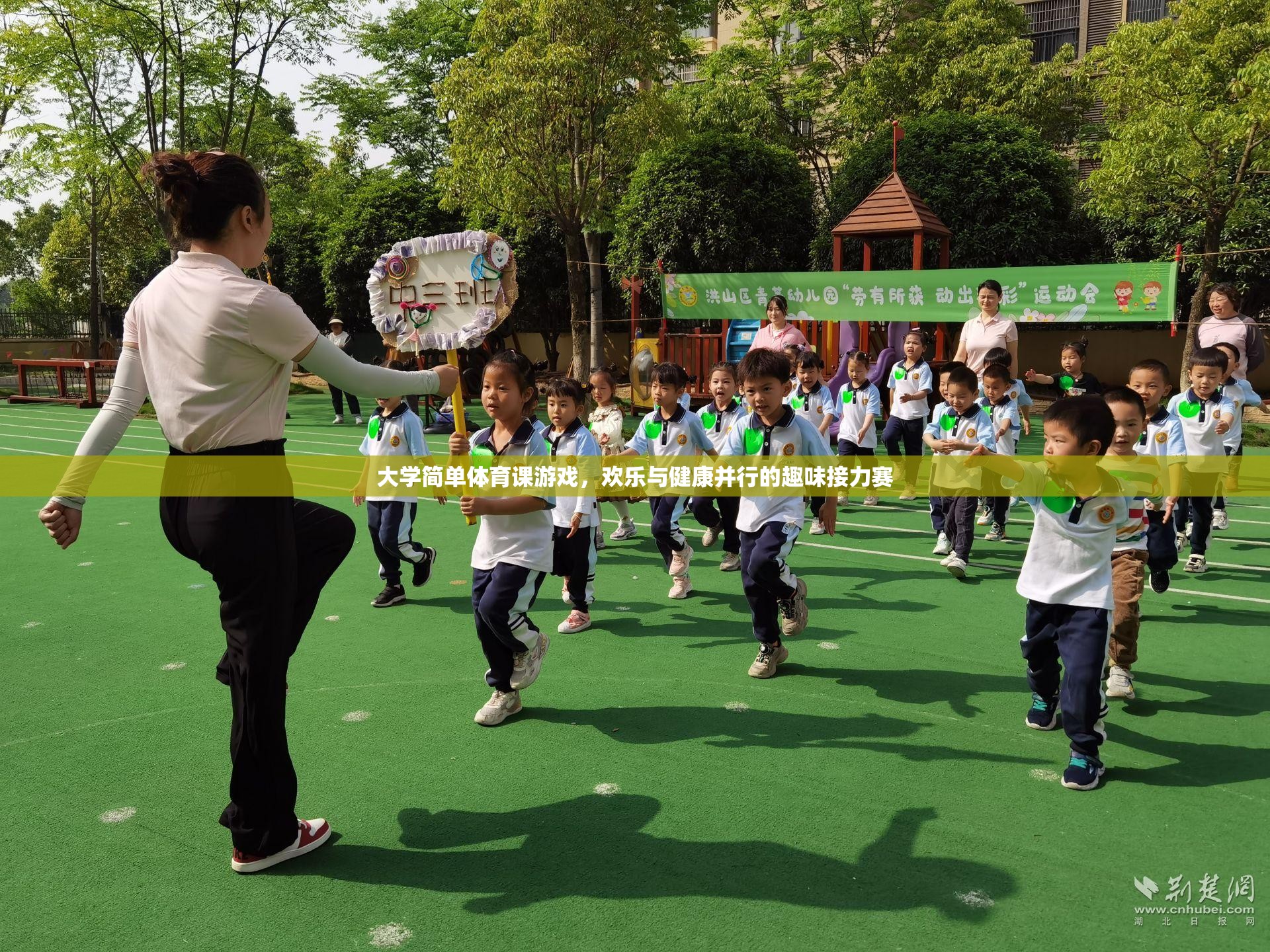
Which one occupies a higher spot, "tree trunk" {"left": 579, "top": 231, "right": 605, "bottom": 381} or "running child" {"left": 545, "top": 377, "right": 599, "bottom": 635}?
Result: "tree trunk" {"left": 579, "top": 231, "right": 605, "bottom": 381}

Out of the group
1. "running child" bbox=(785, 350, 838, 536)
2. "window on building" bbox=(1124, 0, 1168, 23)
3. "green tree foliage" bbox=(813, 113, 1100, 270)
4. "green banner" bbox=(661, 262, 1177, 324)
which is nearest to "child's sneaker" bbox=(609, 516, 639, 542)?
"running child" bbox=(785, 350, 838, 536)

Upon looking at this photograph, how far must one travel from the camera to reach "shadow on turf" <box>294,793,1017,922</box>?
3.10 m

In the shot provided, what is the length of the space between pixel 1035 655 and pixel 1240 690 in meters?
1.47

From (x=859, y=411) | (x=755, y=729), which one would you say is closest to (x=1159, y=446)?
(x=859, y=411)

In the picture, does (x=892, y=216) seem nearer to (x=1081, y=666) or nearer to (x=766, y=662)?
(x=766, y=662)

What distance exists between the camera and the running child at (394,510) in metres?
6.36

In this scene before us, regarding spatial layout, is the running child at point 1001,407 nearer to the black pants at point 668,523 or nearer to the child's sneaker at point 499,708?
the black pants at point 668,523

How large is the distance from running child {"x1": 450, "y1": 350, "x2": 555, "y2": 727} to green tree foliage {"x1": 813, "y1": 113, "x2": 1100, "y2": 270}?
591 inches

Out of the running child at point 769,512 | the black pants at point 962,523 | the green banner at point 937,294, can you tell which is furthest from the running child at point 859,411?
the running child at point 769,512

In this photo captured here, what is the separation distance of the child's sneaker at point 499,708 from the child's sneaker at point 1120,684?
2.80m

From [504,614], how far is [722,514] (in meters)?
3.26

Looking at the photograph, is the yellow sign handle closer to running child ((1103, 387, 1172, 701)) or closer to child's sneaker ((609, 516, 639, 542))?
running child ((1103, 387, 1172, 701))

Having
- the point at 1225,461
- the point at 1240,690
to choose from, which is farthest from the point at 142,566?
the point at 1225,461

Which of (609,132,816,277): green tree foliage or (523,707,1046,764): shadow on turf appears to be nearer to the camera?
(523,707,1046,764): shadow on turf
